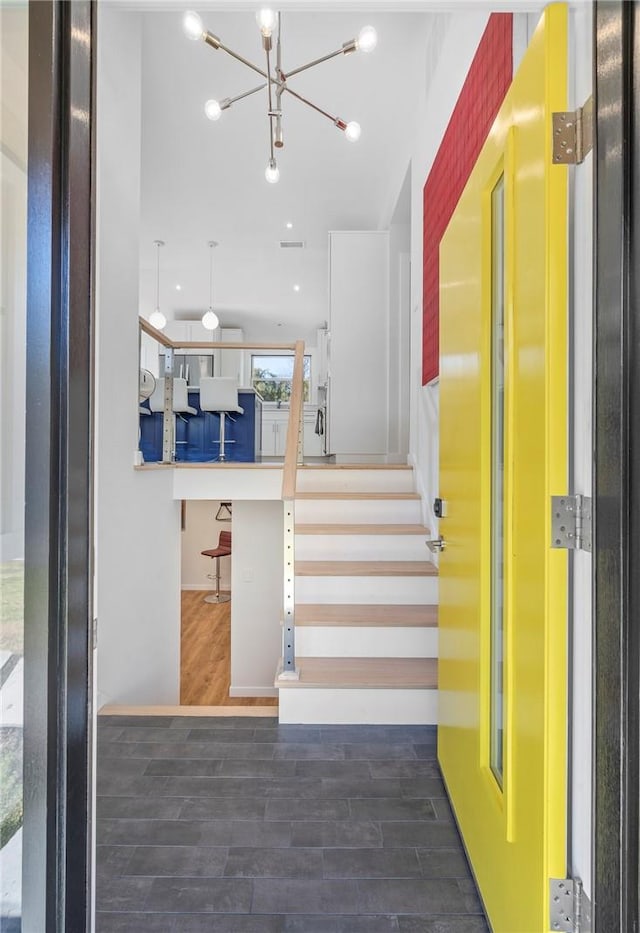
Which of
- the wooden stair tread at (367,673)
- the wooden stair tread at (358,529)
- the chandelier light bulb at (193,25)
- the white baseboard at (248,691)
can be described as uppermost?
the chandelier light bulb at (193,25)

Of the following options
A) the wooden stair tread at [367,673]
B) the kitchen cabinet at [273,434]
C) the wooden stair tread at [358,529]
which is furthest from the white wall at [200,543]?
the wooden stair tread at [367,673]

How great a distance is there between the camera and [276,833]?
1731 millimetres

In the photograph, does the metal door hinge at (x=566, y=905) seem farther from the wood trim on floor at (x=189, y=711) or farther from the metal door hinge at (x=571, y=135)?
the wood trim on floor at (x=189, y=711)

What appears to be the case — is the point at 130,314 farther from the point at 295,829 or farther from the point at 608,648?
the point at 608,648

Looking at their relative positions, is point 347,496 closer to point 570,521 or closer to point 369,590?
point 369,590

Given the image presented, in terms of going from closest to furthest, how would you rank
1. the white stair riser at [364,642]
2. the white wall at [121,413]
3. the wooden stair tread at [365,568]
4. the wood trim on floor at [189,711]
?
the wood trim on floor at [189,711] < the white stair riser at [364,642] < the white wall at [121,413] < the wooden stair tread at [365,568]

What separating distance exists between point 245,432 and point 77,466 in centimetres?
546

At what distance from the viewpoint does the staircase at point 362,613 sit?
7.87 ft

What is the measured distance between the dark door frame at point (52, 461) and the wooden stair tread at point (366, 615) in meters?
1.74

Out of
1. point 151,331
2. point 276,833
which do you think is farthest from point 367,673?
point 151,331

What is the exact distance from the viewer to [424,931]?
1.39m

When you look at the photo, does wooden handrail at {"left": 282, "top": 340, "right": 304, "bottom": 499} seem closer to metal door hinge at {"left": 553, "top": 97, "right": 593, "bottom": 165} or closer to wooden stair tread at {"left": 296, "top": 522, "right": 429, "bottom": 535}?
wooden stair tread at {"left": 296, "top": 522, "right": 429, "bottom": 535}

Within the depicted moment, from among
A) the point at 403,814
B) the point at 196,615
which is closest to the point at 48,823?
the point at 403,814

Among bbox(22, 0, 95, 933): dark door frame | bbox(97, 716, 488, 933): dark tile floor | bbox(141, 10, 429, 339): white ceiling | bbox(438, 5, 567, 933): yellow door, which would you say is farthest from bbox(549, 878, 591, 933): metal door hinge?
bbox(141, 10, 429, 339): white ceiling
